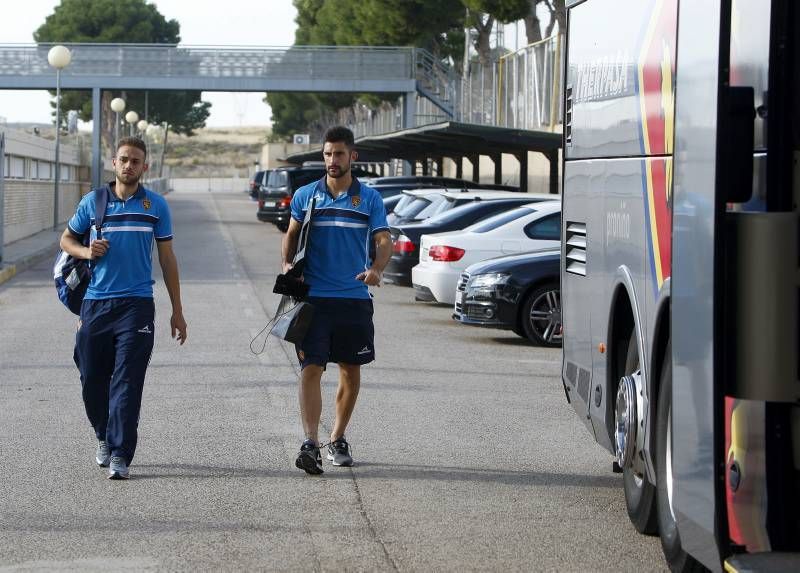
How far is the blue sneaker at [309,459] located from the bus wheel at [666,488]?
2441 mm

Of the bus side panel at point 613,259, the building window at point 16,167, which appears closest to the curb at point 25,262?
the building window at point 16,167

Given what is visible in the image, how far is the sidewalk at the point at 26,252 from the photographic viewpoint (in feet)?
84.8

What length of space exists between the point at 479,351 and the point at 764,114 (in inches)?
416

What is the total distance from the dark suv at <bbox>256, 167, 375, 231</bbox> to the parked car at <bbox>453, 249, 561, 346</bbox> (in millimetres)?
27600

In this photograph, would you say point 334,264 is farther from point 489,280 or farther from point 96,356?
point 489,280

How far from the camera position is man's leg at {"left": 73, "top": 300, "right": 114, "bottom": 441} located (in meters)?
7.99

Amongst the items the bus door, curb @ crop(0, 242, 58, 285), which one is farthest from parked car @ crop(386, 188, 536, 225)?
the bus door

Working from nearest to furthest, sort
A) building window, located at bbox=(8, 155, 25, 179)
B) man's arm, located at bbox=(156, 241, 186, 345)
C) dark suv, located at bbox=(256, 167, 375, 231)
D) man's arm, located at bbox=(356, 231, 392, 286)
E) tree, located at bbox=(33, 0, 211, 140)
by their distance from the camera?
man's arm, located at bbox=(356, 231, 392, 286)
man's arm, located at bbox=(156, 241, 186, 345)
building window, located at bbox=(8, 155, 25, 179)
dark suv, located at bbox=(256, 167, 375, 231)
tree, located at bbox=(33, 0, 211, 140)

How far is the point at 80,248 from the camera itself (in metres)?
8.00

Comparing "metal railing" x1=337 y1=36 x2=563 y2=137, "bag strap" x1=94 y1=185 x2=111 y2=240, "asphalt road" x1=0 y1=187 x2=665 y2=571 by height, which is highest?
"metal railing" x1=337 y1=36 x2=563 y2=137

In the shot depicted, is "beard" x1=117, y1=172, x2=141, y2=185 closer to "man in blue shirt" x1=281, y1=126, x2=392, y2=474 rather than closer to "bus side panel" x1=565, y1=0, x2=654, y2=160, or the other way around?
"man in blue shirt" x1=281, y1=126, x2=392, y2=474

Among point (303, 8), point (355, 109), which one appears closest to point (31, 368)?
point (303, 8)

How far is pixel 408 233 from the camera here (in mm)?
20406

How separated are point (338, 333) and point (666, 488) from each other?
2.71 meters
